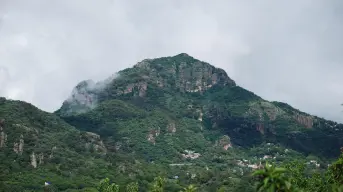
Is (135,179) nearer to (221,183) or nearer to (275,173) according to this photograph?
(221,183)

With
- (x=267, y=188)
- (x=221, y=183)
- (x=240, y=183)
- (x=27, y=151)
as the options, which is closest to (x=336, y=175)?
(x=267, y=188)

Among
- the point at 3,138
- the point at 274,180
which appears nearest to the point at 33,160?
the point at 3,138

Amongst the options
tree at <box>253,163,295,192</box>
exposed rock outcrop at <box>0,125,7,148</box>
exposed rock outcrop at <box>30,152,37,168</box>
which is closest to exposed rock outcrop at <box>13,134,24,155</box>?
exposed rock outcrop at <box>0,125,7,148</box>

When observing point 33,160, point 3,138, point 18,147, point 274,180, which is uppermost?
point 3,138

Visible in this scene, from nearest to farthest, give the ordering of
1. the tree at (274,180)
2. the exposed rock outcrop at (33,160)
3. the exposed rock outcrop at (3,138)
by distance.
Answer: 1. the tree at (274,180)
2. the exposed rock outcrop at (33,160)
3. the exposed rock outcrop at (3,138)

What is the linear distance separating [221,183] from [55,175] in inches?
2978

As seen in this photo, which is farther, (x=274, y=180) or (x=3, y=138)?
(x=3, y=138)

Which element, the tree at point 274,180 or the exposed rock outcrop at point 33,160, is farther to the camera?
the exposed rock outcrop at point 33,160

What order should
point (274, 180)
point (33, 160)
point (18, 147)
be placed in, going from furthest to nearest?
1. point (18, 147)
2. point (33, 160)
3. point (274, 180)

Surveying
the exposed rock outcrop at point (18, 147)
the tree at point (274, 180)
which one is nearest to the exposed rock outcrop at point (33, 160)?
the exposed rock outcrop at point (18, 147)

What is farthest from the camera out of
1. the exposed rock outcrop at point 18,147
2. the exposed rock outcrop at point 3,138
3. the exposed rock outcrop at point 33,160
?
the exposed rock outcrop at point 18,147

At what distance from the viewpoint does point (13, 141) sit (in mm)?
197875

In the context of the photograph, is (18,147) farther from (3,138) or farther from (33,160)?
(33,160)

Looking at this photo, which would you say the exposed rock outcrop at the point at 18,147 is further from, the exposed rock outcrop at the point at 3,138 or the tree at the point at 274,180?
the tree at the point at 274,180
